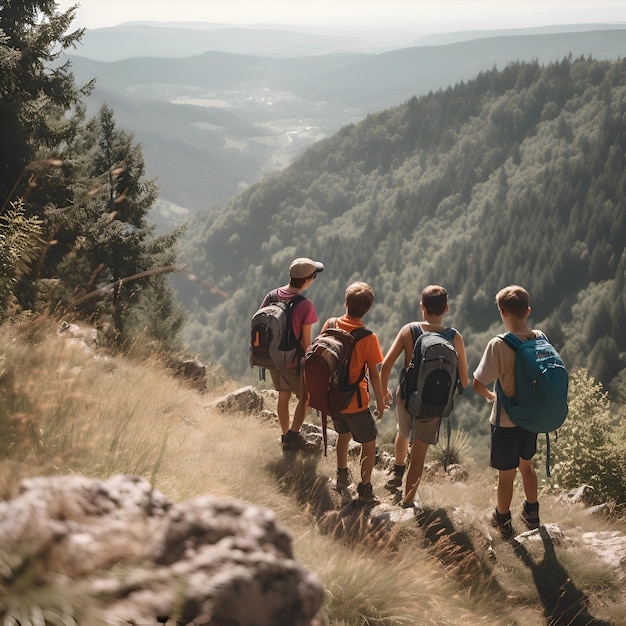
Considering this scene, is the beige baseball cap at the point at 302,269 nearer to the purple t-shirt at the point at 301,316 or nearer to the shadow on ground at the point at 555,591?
the purple t-shirt at the point at 301,316

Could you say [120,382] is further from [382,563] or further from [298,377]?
[382,563]

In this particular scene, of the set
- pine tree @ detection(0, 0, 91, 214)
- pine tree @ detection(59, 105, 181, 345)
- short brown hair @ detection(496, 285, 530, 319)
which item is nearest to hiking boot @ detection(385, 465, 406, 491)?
short brown hair @ detection(496, 285, 530, 319)

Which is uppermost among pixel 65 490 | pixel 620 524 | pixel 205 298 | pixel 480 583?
pixel 65 490

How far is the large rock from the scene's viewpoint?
1.42 metres

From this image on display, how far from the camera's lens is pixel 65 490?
72.0 inches

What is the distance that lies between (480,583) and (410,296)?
133865mm

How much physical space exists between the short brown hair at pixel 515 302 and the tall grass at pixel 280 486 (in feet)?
5.78

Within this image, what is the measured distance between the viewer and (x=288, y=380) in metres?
5.40

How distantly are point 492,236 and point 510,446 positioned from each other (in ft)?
433

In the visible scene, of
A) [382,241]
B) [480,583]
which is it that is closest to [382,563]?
[480,583]

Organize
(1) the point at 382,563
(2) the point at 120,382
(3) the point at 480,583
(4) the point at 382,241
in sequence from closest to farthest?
1. (1) the point at 382,563
2. (3) the point at 480,583
3. (2) the point at 120,382
4. (4) the point at 382,241

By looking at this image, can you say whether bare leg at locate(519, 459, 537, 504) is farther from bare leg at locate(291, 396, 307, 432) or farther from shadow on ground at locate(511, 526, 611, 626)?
bare leg at locate(291, 396, 307, 432)

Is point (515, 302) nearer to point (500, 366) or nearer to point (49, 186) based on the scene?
point (500, 366)

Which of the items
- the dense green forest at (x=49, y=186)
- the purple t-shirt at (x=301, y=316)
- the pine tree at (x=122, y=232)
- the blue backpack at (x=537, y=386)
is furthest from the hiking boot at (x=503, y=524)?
the pine tree at (x=122, y=232)
